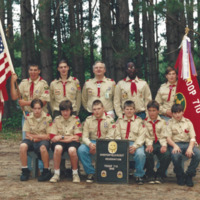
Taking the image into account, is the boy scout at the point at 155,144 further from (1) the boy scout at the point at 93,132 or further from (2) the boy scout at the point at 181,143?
(1) the boy scout at the point at 93,132

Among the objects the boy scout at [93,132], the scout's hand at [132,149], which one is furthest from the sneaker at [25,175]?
the scout's hand at [132,149]

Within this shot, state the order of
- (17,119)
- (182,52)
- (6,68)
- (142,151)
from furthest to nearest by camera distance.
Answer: (17,119), (182,52), (6,68), (142,151)

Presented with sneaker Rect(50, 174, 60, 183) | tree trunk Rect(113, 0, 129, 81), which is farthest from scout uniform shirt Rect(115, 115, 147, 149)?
tree trunk Rect(113, 0, 129, 81)

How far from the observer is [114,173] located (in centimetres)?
655

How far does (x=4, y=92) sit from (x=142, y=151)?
250 cm

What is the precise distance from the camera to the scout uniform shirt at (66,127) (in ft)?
22.6

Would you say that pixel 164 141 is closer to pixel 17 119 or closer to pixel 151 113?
pixel 151 113

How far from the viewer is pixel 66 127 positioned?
691 cm

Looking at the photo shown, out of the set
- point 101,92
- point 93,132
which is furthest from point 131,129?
point 101,92

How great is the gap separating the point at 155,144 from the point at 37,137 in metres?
2.01

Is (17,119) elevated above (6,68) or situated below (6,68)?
below

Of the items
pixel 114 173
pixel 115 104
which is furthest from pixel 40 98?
pixel 114 173

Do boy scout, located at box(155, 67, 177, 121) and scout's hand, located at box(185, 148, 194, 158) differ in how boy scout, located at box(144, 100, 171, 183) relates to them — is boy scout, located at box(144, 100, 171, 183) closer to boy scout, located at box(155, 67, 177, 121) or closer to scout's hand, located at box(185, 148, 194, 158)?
scout's hand, located at box(185, 148, 194, 158)

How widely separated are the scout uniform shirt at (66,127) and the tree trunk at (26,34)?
518cm
